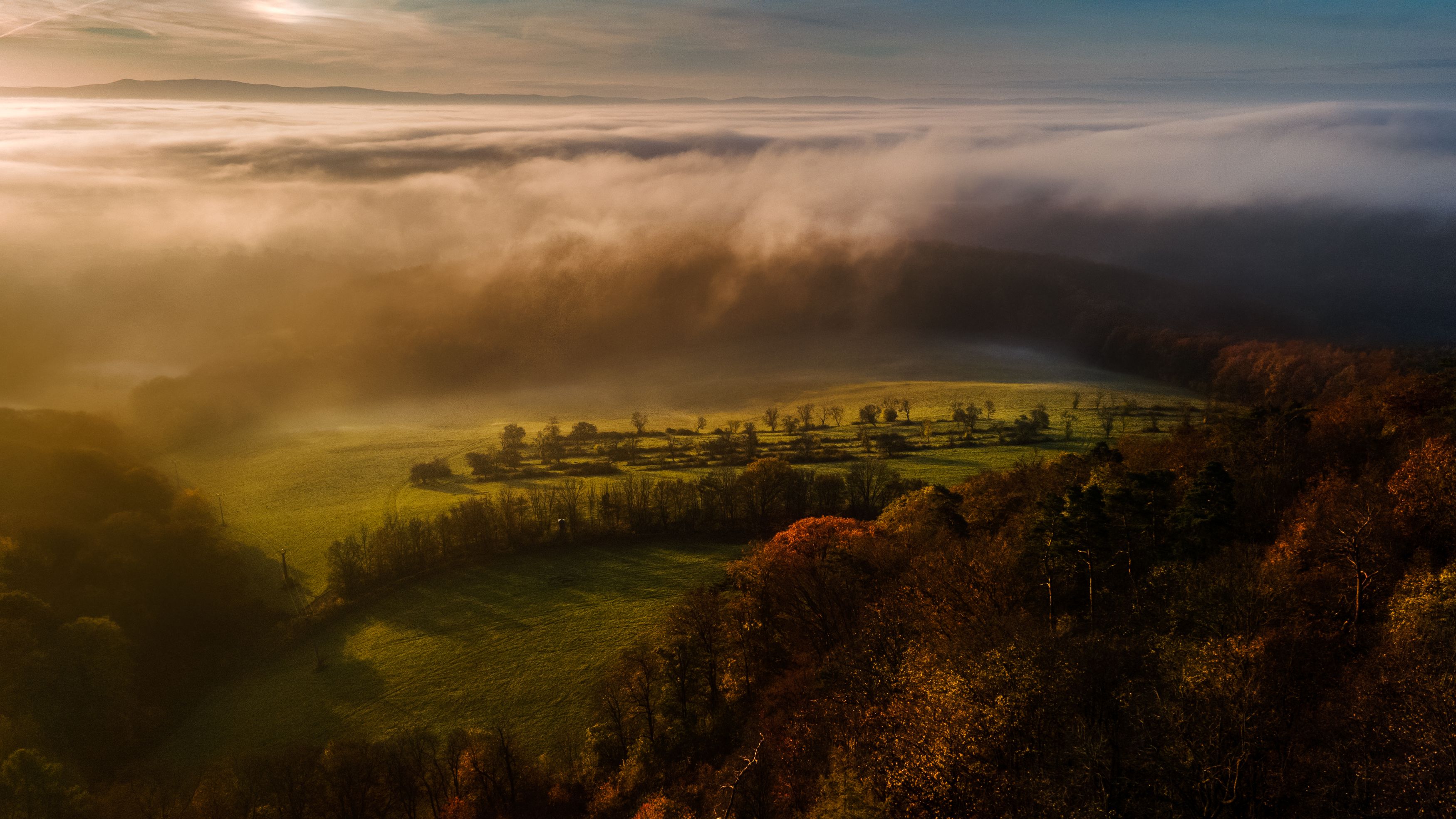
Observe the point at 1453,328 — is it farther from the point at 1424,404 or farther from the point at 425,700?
the point at 425,700

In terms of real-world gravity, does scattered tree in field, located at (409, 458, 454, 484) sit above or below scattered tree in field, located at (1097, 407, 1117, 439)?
below

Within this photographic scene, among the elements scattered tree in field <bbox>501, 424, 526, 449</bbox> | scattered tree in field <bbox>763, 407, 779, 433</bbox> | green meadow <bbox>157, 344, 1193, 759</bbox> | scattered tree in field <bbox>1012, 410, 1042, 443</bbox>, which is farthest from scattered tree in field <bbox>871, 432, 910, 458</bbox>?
scattered tree in field <bbox>501, 424, 526, 449</bbox>

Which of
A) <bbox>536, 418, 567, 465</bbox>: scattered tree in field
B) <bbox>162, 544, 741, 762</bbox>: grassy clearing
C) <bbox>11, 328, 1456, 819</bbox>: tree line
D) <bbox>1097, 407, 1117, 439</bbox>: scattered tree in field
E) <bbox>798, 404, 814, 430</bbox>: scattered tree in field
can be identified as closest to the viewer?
<bbox>11, 328, 1456, 819</bbox>: tree line

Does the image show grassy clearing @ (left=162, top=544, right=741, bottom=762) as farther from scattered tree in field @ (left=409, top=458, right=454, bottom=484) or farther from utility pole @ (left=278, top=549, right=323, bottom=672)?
scattered tree in field @ (left=409, top=458, right=454, bottom=484)

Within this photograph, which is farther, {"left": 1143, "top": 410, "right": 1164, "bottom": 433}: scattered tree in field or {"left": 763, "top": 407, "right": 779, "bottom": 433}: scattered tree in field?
{"left": 763, "top": 407, "right": 779, "bottom": 433}: scattered tree in field

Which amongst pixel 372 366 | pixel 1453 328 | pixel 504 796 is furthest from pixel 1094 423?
pixel 372 366

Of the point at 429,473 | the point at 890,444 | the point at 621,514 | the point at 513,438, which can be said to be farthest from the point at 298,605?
the point at 890,444

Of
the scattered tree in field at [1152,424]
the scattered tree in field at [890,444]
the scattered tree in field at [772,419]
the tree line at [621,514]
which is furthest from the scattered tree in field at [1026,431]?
the scattered tree in field at [772,419]
